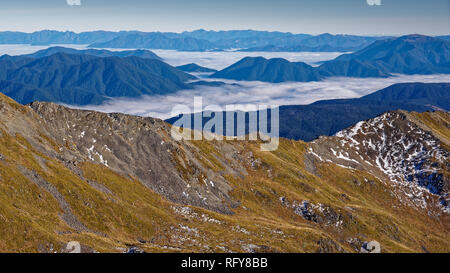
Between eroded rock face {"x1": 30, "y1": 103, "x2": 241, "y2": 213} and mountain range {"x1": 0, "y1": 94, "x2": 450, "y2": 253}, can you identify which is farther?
eroded rock face {"x1": 30, "y1": 103, "x2": 241, "y2": 213}

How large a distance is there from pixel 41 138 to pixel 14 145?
496 inches

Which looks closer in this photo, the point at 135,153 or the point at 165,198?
the point at 165,198

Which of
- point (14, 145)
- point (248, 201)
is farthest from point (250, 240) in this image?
point (14, 145)

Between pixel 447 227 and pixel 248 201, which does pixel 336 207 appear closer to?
pixel 248 201

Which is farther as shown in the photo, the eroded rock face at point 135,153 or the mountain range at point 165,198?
the eroded rock face at point 135,153

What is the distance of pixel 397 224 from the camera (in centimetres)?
15800

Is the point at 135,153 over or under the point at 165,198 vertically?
over

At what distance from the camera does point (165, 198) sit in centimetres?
11819

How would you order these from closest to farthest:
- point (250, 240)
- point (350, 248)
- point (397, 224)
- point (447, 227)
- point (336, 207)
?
point (250, 240) < point (350, 248) < point (336, 207) < point (397, 224) < point (447, 227)

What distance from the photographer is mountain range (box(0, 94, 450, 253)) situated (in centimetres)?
8325

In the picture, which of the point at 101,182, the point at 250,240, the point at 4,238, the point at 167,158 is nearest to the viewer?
the point at 4,238

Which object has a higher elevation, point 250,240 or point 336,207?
point 250,240

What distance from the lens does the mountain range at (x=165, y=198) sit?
83250mm

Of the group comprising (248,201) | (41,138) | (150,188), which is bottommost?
(248,201)
